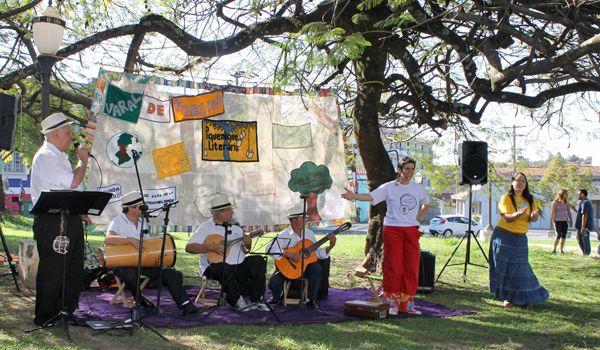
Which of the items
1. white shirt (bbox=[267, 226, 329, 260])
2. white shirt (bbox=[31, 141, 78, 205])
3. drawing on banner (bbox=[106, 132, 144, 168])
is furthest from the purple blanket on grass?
drawing on banner (bbox=[106, 132, 144, 168])

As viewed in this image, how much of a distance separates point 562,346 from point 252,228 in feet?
12.2

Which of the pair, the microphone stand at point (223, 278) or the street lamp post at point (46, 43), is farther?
the street lamp post at point (46, 43)

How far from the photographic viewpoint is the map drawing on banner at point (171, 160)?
7.06 m

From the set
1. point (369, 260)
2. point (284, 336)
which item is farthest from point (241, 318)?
point (369, 260)

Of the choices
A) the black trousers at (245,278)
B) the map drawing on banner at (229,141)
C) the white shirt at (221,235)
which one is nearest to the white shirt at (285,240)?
the black trousers at (245,278)

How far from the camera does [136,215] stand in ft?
20.3

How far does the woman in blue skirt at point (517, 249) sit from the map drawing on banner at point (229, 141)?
305 centimetres

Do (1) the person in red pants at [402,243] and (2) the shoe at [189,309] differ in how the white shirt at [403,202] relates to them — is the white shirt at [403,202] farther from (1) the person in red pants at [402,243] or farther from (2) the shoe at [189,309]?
(2) the shoe at [189,309]

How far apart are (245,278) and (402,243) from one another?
176 cm

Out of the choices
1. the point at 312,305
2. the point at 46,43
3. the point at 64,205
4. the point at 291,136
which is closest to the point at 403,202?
the point at 312,305

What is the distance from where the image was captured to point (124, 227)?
605cm

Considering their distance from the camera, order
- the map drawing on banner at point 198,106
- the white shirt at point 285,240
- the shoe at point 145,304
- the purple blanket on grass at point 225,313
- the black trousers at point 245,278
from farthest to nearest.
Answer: the map drawing on banner at point 198,106
the white shirt at point 285,240
the black trousers at point 245,278
the shoe at point 145,304
the purple blanket on grass at point 225,313

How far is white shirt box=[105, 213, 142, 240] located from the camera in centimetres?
601

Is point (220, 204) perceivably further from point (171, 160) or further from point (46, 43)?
point (46, 43)
